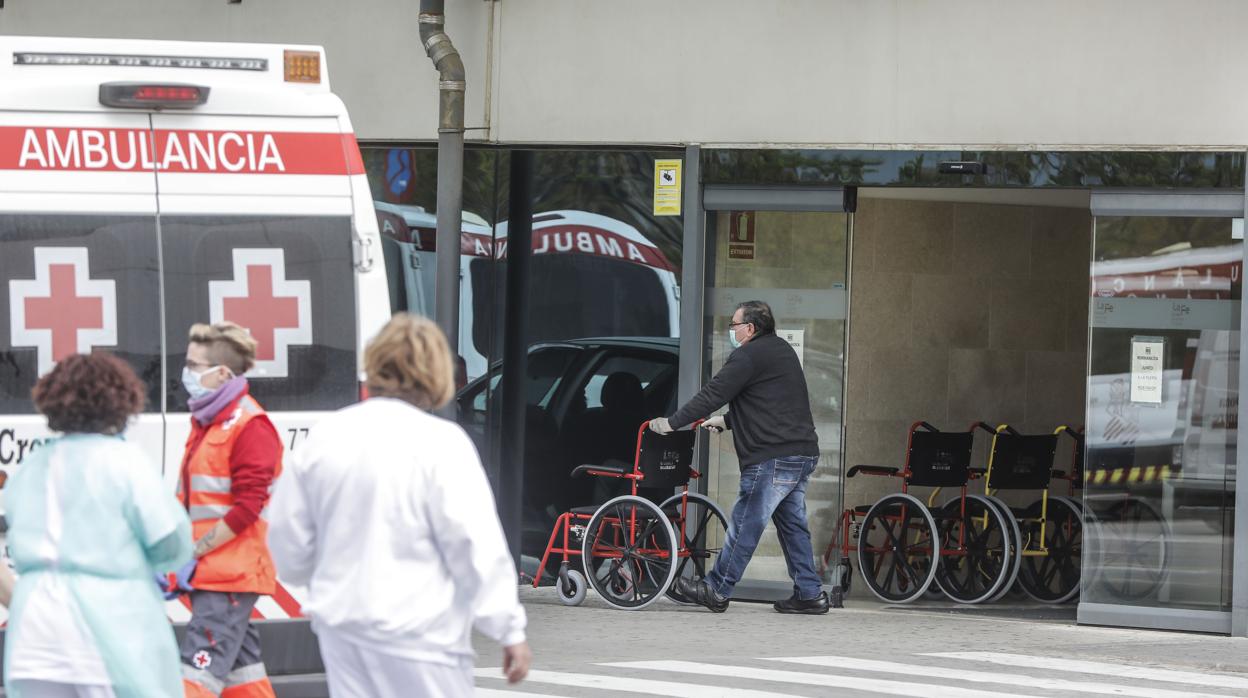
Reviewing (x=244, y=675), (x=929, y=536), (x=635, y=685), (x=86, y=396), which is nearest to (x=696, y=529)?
(x=929, y=536)

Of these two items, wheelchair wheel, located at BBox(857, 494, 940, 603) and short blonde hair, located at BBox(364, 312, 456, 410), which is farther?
wheelchair wheel, located at BBox(857, 494, 940, 603)

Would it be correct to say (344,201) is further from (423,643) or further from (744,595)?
(744,595)

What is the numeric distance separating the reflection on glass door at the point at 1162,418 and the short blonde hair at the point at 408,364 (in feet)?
23.6

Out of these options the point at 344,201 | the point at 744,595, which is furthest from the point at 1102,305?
the point at 344,201

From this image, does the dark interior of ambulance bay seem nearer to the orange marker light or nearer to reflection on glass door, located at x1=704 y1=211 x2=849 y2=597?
reflection on glass door, located at x1=704 y1=211 x2=849 y2=597

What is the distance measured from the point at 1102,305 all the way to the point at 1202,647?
2082mm

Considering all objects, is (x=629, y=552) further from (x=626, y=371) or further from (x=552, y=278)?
(x=552, y=278)

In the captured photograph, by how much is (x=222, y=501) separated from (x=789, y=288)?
249 inches

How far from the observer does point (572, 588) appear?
10961 mm

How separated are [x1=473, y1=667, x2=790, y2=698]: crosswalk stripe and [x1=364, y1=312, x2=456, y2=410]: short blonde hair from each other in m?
4.03

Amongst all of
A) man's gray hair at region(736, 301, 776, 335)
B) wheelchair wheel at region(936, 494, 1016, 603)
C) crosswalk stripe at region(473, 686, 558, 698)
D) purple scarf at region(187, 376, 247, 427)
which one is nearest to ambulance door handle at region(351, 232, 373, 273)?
purple scarf at region(187, 376, 247, 427)

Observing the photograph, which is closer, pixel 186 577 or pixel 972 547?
pixel 186 577

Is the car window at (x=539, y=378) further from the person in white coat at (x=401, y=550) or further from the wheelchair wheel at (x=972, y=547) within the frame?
the person in white coat at (x=401, y=550)

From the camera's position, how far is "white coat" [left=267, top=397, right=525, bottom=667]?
4090mm
